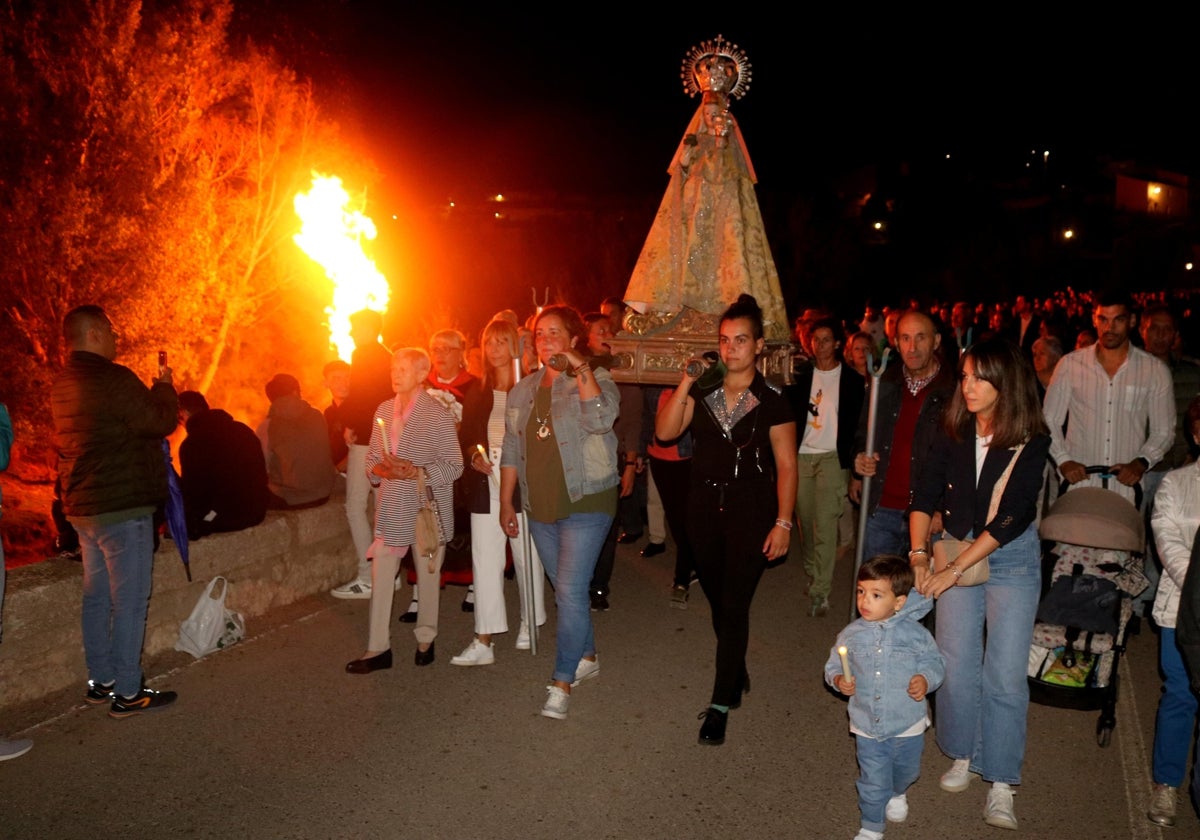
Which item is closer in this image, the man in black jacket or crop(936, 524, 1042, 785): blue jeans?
crop(936, 524, 1042, 785): blue jeans

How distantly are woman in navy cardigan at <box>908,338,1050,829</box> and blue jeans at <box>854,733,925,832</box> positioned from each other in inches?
18.2

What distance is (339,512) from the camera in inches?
306

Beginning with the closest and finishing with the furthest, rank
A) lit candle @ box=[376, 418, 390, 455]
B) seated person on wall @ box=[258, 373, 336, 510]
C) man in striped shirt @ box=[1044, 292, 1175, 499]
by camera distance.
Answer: lit candle @ box=[376, 418, 390, 455]
man in striped shirt @ box=[1044, 292, 1175, 499]
seated person on wall @ box=[258, 373, 336, 510]

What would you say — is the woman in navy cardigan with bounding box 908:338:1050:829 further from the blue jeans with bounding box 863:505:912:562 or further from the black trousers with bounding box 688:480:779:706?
the blue jeans with bounding box 863:505:912:562

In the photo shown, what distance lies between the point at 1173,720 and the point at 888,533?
1765mm

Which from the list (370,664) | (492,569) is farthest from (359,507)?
(370,664)

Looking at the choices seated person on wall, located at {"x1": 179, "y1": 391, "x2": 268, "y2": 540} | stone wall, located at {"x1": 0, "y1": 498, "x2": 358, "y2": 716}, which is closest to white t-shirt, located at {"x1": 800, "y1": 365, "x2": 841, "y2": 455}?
stone wall, located at {"x1": 0, "y1": 498, "x2": 358, "y2": 716}

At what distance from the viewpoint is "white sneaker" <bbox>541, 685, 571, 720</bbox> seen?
5242 millimetres

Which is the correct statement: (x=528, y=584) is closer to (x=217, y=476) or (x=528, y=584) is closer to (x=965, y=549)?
(x=217, y=476)

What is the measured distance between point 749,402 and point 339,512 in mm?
Answer: 4028

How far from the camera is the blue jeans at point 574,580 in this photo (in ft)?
17.4

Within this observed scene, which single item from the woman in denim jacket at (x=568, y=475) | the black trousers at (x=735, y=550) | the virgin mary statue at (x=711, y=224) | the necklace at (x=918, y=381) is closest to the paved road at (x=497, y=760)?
the black trousers at (x=735, y=550)

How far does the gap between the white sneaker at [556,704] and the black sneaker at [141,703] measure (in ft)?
6.83

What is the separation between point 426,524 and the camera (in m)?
5.98
